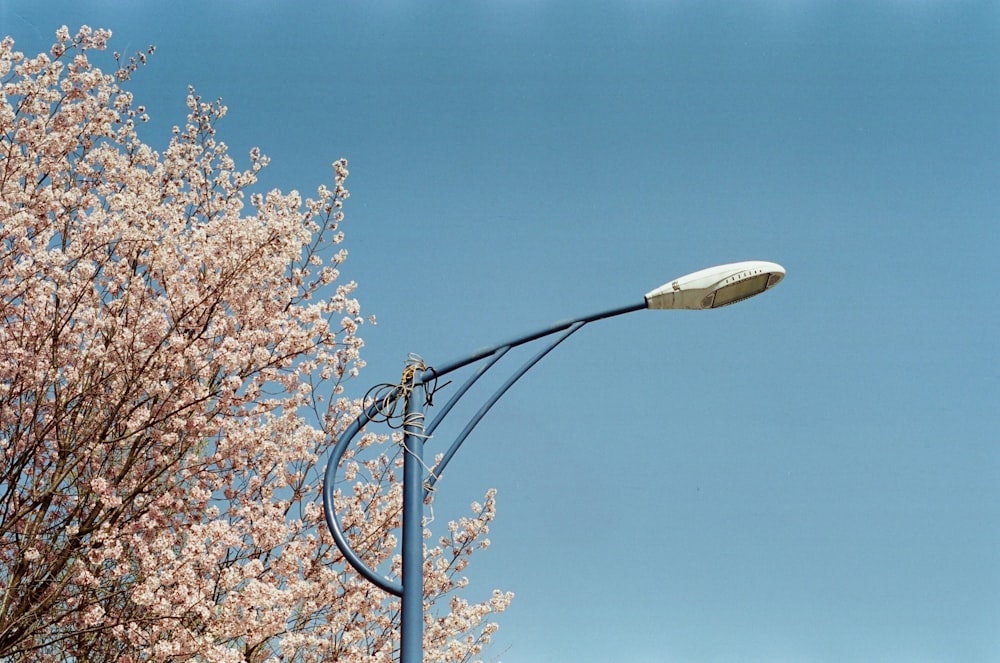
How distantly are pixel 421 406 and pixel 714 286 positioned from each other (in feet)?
6.24

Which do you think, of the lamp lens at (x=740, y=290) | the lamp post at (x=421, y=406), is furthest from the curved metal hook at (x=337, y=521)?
the lamp lens at (x=740, y=290)

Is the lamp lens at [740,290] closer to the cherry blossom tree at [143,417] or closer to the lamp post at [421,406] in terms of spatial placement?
the lamp post at [421,406]

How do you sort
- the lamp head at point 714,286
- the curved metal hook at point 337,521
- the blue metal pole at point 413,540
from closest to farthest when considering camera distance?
the blue metal pole at point 413,540
the curved metal hook at point 337,521
the lamp head at point 714,286

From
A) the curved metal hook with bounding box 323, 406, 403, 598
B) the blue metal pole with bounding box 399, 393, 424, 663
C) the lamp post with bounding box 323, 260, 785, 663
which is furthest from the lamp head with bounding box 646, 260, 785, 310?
the curved metal hook with bounding box 323, 406, 403, 598

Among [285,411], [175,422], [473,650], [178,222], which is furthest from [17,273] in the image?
[473,650]

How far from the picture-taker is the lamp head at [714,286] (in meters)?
5.38

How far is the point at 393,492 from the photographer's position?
851cm

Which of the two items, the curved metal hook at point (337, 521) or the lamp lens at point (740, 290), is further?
the lamp lens at point (740, 290)

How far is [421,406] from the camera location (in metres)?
5.17

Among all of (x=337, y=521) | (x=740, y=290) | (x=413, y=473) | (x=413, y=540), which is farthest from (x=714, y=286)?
(x=337, y=521)

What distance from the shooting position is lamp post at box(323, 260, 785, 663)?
454 cm

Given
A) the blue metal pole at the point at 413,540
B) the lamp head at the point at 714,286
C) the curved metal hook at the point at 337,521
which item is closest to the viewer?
the blue metal pole at the point at 413,540

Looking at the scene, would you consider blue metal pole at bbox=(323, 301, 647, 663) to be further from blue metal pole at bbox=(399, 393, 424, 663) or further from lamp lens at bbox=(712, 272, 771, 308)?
lamp lens at bbox=(712, 272, 771, 308)

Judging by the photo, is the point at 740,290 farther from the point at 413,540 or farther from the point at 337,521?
the point at 337,521
